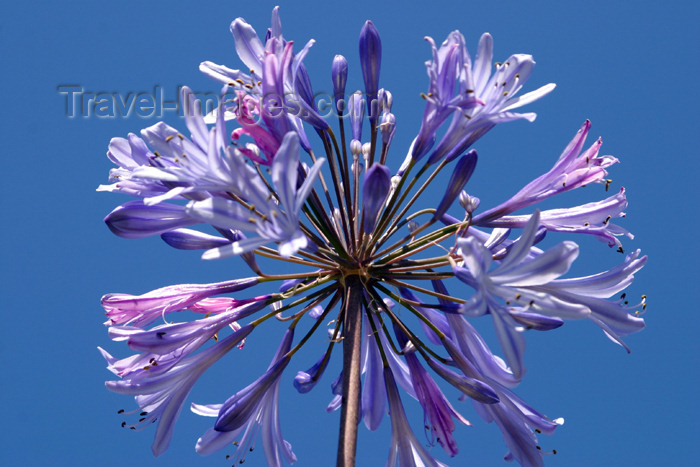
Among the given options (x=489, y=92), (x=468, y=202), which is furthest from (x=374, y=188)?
(x=489, y=92)

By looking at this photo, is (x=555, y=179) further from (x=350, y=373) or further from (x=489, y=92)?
(x=350, y=373)

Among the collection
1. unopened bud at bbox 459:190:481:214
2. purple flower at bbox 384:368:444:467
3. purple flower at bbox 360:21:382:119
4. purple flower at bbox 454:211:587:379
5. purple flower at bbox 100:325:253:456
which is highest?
purple flower at bbox 360:21:382:119

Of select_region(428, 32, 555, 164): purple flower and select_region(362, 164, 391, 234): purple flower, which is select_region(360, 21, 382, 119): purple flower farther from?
select_region(362, 164, 391, 234): purple flower

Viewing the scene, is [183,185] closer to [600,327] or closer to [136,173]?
[136,173]

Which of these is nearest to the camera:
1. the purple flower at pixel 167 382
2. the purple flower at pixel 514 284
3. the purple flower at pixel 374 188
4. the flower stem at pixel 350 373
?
the purple flower at pixel 514 284

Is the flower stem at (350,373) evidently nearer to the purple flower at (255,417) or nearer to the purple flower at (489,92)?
the purple flower at (255,417)

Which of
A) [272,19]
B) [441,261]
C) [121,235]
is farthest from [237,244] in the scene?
[272,19]

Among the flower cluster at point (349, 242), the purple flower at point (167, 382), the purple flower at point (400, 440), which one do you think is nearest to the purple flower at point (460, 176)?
the flower cluster at point (349, 242)

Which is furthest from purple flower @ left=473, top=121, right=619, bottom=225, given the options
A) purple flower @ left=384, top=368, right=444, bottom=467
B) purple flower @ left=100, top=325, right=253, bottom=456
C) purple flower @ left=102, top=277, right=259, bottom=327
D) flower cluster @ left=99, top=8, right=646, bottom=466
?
purple flower @ left=100, top=325, right=253, bottom=456

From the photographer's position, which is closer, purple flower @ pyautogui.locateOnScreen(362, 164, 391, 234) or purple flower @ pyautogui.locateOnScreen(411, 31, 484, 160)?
purple flower @ pyautogui.locateOnScreen(362, 164, 391, 234)
